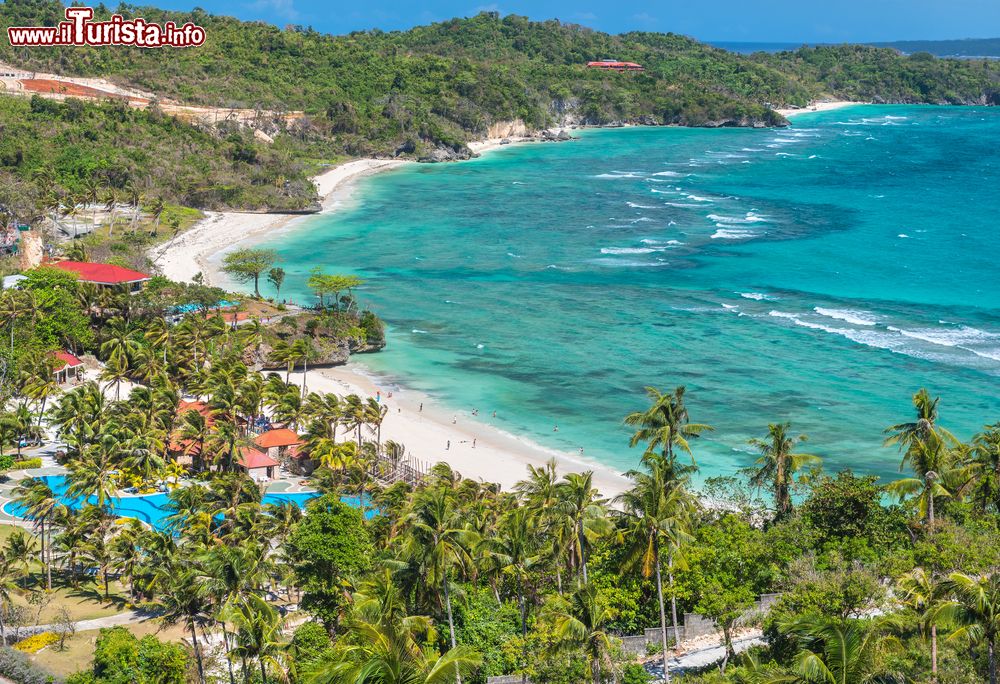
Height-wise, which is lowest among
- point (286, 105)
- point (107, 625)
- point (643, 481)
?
point (107, 625)

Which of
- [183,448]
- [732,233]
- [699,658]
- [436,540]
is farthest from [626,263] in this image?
[436,540]

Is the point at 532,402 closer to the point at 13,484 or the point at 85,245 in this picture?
the point at 13,484

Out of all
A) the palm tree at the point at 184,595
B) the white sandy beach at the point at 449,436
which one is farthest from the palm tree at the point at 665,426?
the palm tree at the point at 184,595

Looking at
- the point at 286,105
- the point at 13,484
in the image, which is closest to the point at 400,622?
the point at 13,484

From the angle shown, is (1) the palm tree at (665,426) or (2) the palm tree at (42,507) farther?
(2) the palm tree at (42,507)

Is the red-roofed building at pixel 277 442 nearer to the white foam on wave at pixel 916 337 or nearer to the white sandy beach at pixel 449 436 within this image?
the white sandy beach at pixel 449 436

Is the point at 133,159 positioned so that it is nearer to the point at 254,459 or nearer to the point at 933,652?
the point at 254,459

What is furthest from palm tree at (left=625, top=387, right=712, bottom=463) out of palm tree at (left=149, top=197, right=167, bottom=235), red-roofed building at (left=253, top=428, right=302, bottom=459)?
palm tree at (left=149, top=197, right=167, bottom=235)
